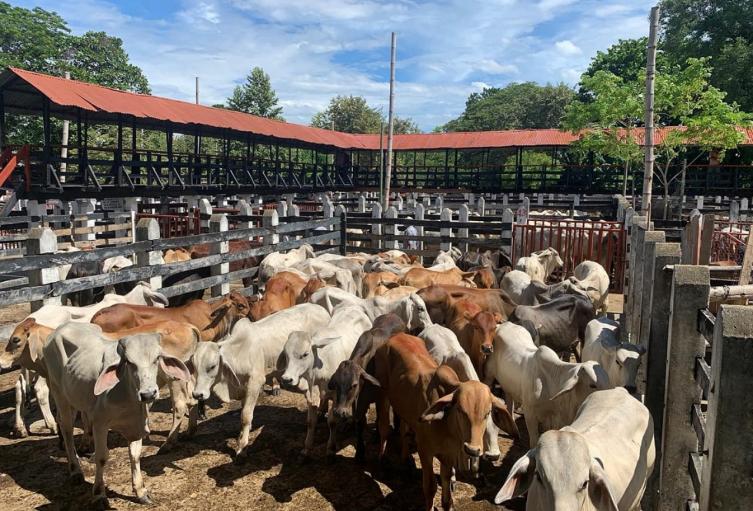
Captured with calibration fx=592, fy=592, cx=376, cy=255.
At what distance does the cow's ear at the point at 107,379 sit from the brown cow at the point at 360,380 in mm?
1805

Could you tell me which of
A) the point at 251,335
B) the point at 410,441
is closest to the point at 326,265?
the point at 251,335

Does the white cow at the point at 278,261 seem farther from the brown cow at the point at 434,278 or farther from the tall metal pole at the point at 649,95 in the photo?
the tall metal pole at the point at 649,95

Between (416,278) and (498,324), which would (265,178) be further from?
(498,324)

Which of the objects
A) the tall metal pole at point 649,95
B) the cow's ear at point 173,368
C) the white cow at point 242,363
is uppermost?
the tall metal pole at point 649,95

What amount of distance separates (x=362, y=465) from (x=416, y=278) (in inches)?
172

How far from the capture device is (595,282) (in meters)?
10.0

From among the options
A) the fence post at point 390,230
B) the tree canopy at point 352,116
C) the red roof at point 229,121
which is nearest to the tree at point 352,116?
the tree canopy at point 352,116

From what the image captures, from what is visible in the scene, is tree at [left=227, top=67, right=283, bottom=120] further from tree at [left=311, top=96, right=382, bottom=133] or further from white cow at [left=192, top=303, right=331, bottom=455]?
white cow at [left=192, top=303, right=331, bottom=455]

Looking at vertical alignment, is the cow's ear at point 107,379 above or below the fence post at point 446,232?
below

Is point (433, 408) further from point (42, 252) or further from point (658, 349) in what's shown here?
point (42, 252)

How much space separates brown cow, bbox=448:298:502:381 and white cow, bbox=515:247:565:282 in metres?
3.76

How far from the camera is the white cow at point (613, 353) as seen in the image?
543cm

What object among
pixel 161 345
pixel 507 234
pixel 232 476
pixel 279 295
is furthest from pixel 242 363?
pixel 507 234

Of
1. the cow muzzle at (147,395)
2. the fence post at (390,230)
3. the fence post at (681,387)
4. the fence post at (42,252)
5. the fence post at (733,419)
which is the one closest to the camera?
the fence post at (733,419)
